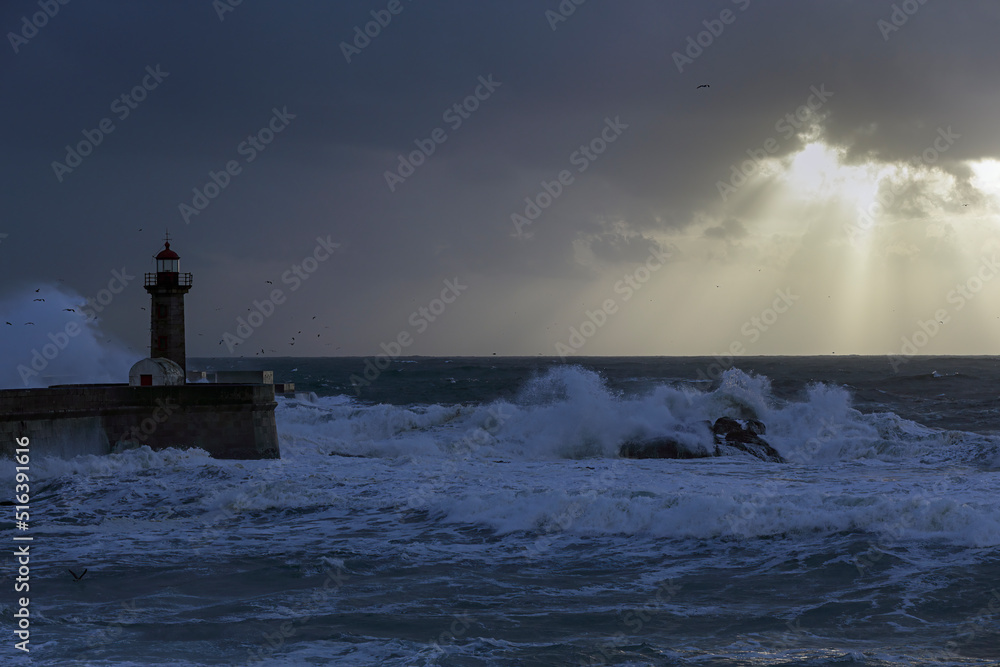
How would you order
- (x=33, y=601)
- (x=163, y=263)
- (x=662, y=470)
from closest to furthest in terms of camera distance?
1. (x=33, y=601)
2. (x=662, y=470)
3. (x=163, y=263)

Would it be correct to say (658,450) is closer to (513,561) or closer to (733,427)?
(733,427)

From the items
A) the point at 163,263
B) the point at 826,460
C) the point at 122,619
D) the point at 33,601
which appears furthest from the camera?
the point at 163,263

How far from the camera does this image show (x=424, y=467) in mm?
17375

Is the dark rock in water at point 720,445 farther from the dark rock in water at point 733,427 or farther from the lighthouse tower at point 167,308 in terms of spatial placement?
the lighthouse tower at point 167,308

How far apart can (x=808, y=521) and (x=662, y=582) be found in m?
2.93

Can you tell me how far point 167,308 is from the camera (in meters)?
21.0

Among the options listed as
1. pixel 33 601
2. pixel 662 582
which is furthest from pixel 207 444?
pixel 662 582

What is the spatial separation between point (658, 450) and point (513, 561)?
35.9 ft

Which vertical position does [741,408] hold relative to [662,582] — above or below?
above

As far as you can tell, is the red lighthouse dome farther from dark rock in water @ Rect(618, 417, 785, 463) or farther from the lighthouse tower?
dark rock in water @ Rect(618, 417, 785, 463)

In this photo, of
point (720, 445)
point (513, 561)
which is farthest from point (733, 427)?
point (513, 561)

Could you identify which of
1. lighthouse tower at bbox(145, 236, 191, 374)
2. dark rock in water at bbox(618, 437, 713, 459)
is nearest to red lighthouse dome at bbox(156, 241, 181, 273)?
lighthouse tower at bbox(145, 236, 191, 374)

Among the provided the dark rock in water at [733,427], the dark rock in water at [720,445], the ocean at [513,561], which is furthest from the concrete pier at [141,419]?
the dark rock in water at [733,427]

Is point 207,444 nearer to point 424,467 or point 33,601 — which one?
point 424,467
